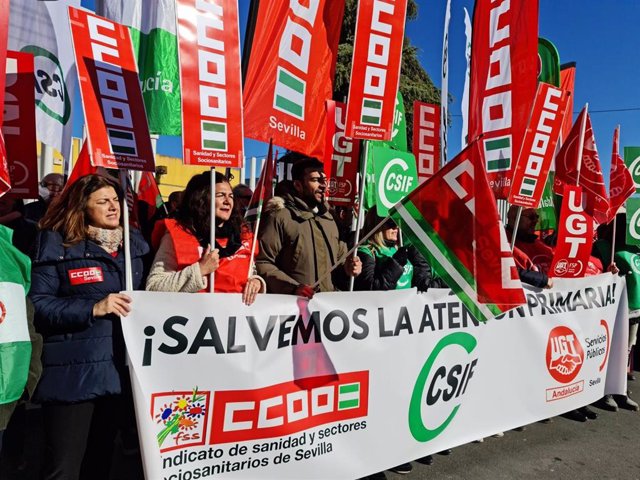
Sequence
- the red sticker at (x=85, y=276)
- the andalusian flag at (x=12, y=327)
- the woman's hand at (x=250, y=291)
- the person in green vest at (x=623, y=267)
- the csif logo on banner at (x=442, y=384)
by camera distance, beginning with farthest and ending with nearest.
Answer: the person in green vest at (x=623, y=267) → the csif logo on banner at (x=442, y=384) → the woman's hand at (x=250, y=291) → the red sticker at (x=85, y=276) → the andalusian flag at (x=12, y=327)

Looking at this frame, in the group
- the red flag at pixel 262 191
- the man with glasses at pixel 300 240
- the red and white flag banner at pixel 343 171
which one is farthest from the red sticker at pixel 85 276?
the red and white flag banner at pixel 343 171

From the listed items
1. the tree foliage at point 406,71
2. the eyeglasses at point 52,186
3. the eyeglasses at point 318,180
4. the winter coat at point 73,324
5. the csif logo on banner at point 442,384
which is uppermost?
the tree foliage at point 406,71

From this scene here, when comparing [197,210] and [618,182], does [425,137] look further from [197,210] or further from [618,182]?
[197,210]

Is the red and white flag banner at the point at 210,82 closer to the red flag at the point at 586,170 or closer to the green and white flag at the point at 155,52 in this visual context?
the green and white flag at the point at 155,52

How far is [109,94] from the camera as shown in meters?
2.68

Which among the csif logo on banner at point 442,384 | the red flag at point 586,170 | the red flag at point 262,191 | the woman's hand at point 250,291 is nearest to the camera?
the woman's hand at point 250,291

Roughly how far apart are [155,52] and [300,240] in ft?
10.7

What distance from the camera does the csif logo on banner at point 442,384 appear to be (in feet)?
10.7

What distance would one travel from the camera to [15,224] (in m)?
3.80

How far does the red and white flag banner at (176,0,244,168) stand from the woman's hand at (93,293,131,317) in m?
0.77

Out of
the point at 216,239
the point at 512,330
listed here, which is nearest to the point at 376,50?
the point at 216,239

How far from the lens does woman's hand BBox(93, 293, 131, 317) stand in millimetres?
2271

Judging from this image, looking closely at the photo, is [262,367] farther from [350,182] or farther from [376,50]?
[350,182]

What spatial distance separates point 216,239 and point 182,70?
36.5 inches
